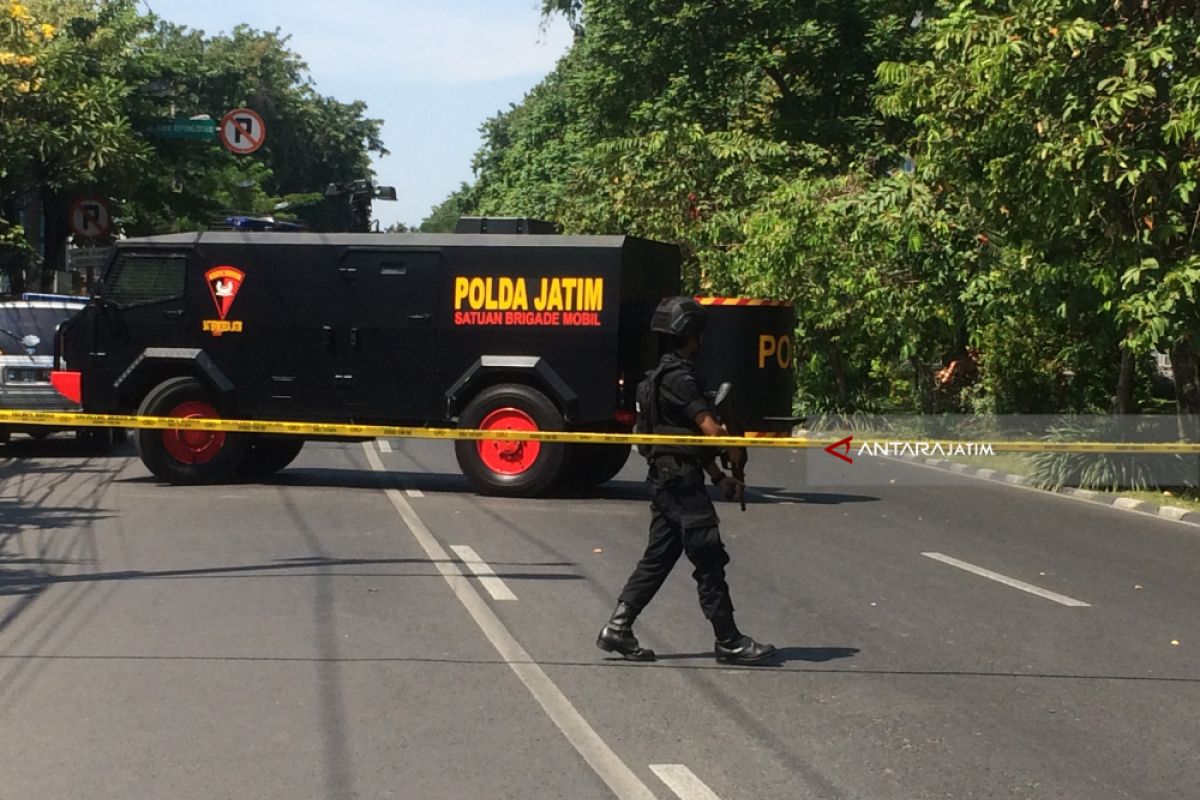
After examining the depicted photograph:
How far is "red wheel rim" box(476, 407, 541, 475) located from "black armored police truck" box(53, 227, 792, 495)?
0.02m

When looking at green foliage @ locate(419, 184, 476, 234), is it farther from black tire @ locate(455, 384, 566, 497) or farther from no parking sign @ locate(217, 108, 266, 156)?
black tire @ locate(455, 384, 566, 497)

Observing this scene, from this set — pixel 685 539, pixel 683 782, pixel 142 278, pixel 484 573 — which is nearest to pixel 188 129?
pixel 142 278

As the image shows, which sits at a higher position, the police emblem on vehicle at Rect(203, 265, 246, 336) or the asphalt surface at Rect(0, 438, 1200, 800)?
the police emblem on vehicle at Rect(203, 265, 246, 336)

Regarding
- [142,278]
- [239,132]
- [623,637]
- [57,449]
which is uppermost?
[239,132]

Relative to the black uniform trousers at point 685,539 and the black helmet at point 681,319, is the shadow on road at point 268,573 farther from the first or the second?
the black helmet at point 681,319

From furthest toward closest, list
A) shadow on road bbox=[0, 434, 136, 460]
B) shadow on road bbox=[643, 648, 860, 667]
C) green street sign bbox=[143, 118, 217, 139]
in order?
1. green street sign bbox=[143, 118, 217, 139]
2. shadow on road bbox=[0, 434, 136, 460]
3. shadow on road bbox=[643, 648, 860, 667]

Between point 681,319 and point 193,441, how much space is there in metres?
9.90

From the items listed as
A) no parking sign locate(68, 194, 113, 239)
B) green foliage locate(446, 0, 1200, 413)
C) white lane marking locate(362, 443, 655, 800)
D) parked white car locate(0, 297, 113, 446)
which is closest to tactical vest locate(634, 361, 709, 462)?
white lane marking locate(362, 443, 655, 800)

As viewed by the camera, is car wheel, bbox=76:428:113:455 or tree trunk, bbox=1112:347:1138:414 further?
car wheel, bbox=76:428:113:455

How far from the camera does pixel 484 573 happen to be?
1103 cm

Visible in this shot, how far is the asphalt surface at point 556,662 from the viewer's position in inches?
245

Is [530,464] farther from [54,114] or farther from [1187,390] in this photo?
[54,114]

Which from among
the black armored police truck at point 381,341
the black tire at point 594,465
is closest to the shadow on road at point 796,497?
the black armored police truck at point 381,341

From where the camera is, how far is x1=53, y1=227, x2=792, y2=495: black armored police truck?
53.1ft
